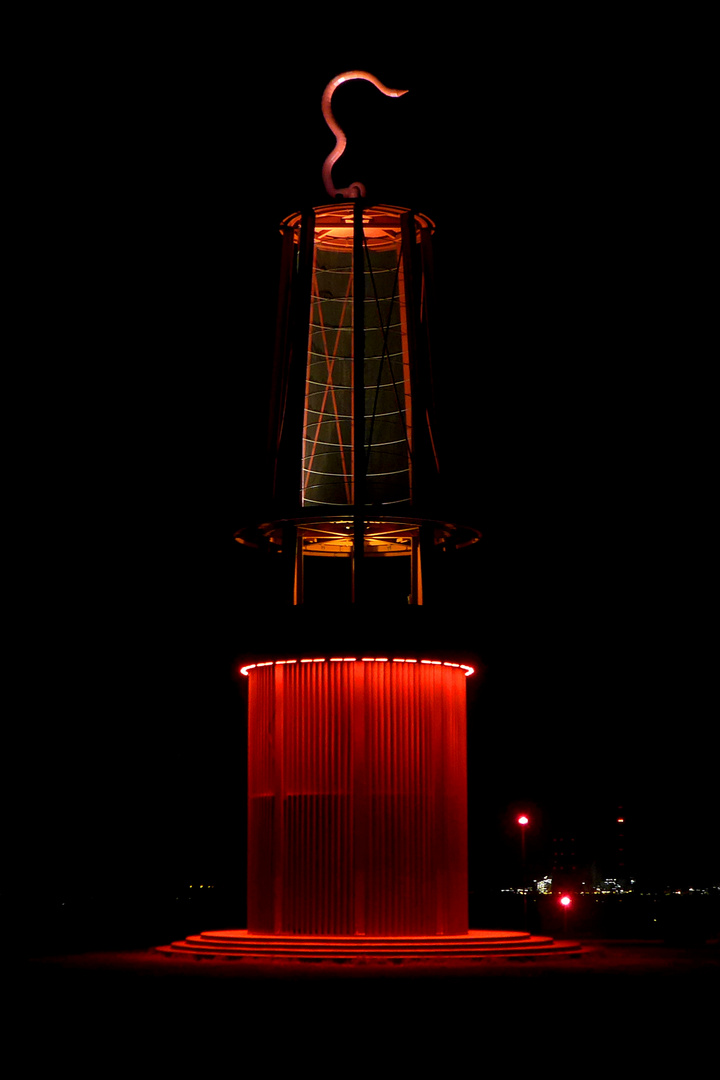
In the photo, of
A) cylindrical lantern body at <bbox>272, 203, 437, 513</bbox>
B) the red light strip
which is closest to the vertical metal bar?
cylindrical lantern body at <bbox>272, 203, 437, 513</bbox>

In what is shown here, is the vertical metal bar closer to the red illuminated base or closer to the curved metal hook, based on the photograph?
the curved metal hook

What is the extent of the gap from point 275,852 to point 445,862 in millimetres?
2782

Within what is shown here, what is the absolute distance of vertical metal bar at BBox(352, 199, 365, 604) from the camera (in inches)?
1027

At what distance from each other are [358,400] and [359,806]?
6.88 meters

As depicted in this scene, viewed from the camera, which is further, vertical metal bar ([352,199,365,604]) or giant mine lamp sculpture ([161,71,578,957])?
vertical metal bar ([352,199,365,604])

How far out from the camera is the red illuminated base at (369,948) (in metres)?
23.1

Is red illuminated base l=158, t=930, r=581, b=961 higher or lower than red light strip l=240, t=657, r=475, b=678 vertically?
lower

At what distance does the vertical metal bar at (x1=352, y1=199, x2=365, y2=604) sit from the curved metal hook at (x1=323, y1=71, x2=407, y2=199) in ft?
2.68

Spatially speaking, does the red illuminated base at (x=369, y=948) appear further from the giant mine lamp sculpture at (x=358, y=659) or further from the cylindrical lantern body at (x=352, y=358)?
the cylindrical lantern body at (x=352, y=358)

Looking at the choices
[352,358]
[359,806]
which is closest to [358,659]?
[359,806]

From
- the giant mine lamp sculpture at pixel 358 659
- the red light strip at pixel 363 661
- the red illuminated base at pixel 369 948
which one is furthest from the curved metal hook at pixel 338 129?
the red illuminated base at pixel 369 948

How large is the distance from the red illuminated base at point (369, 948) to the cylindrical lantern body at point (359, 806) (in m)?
0.61

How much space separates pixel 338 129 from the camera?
2809cm

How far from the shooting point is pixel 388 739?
82.5 ft
